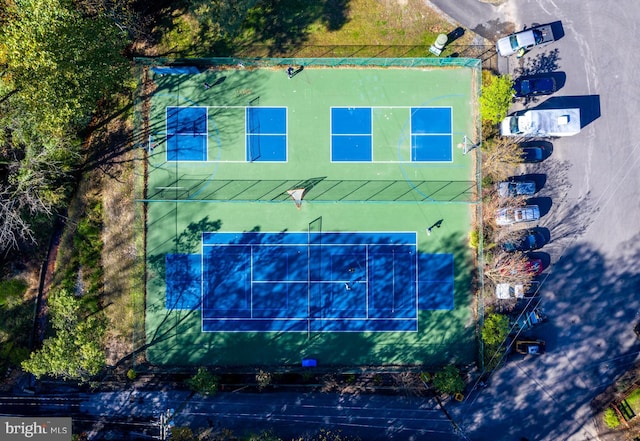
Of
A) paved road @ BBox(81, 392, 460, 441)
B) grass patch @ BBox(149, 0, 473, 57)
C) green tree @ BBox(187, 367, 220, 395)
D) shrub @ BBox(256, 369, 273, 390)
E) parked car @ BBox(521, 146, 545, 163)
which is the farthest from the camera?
grass patch @ BBox(149, 0, 473, 57)

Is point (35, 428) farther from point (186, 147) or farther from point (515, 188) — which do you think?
point (515, 188)

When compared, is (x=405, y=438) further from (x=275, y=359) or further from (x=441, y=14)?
(x=441, y=14)

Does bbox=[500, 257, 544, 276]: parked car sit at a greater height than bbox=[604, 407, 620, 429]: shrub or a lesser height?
greater

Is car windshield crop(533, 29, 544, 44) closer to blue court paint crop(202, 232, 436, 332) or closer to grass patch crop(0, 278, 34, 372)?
blue court paint crop(202, 232, 436, 332)

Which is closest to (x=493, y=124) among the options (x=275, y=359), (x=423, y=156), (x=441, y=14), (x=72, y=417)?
(x=423, y=156)

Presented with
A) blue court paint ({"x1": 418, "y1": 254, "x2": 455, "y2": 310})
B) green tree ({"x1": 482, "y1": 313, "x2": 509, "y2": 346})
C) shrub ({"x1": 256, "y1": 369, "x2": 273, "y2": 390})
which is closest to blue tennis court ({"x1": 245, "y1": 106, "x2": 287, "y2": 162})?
blue court paint ({"x1": 418, "y1": 254, "x2": 455, "y2": 310})

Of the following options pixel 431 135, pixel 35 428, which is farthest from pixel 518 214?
pixel 35 428
